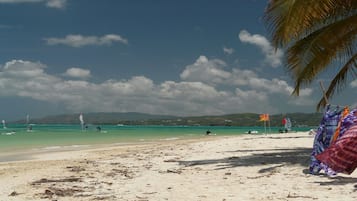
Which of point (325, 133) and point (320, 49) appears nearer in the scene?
point (325, 133)

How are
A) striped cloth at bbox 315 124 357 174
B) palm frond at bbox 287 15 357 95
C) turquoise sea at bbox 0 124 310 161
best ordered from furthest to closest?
turquoise sea at bbox 0 124 310 161
palm frond at bbox 287 15 357 95
striped cloth at bbox 315 124 357 174

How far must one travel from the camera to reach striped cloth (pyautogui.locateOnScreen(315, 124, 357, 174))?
3.99 meters

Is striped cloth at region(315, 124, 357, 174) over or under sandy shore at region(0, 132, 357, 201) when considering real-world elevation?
over

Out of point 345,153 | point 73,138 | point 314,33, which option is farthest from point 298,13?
point 73,138

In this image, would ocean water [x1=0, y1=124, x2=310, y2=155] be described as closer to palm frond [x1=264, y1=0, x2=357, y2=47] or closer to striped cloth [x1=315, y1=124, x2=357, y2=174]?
palm frond [x1=264, y1=0, x2=357, y2=47]

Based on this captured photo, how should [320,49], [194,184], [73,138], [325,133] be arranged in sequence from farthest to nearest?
1. [73,138]
2. [320,49]
3. [325,133]
4. [194,184]

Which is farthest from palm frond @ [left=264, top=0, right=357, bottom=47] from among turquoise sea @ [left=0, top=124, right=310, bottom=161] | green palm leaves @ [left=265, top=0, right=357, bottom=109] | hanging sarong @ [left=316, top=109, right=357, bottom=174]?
turquoise sea @ [left=0, top=124, right=310, bottom=161]

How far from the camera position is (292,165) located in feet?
40.3

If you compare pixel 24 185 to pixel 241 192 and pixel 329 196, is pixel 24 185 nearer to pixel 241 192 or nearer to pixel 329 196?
pixel 241 192

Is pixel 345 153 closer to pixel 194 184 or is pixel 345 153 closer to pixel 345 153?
pixel 345 153

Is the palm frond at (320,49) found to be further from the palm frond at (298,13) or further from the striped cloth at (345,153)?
the striped cloth at (345,153)

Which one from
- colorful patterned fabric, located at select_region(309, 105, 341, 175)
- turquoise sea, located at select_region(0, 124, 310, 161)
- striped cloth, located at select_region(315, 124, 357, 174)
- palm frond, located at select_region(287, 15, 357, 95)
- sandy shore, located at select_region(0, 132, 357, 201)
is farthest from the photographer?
turquoise sea, located at select_region(0, 124, 310, 161)

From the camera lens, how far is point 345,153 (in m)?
4.11

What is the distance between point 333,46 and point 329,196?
634cm
